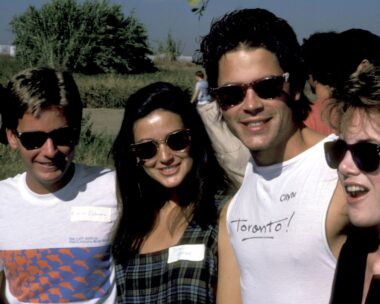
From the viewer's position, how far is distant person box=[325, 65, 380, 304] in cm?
199

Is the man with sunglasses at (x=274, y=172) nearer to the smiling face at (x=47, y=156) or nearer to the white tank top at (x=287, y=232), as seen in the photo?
the white tank top at (x=287, y=232)

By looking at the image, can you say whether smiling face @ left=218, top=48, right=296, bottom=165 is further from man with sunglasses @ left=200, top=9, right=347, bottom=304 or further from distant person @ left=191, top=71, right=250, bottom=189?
distant person @ left=191, top=71, right=250, bottom=189

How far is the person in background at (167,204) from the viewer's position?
2.74 meters

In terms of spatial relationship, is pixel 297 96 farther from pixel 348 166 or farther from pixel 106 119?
pixel 106 119

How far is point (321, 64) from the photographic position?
4.40 m

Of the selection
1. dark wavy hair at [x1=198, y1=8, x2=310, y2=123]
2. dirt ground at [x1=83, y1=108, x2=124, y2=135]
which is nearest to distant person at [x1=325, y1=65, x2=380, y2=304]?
dark wavy hair at [x1=198, y1=8, x2=310, y2=123]

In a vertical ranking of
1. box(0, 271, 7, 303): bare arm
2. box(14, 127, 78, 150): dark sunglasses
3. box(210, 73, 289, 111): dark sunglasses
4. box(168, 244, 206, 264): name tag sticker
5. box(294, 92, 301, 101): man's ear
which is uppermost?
box(210, 73, 289, 111): dark sunglasses

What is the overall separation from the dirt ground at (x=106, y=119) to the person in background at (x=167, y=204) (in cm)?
1280

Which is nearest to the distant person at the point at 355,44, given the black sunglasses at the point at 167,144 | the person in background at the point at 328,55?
the person in background at the point at 328,55

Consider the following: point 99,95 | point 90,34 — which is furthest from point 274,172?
point 90,34

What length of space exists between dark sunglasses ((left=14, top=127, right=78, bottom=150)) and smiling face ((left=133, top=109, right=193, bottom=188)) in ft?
1.09

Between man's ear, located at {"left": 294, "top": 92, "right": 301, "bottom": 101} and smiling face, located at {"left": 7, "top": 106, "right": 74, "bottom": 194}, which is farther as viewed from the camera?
smiling face, located at {"left": 7, "top": 106, "right": 74, "bottom": 194}

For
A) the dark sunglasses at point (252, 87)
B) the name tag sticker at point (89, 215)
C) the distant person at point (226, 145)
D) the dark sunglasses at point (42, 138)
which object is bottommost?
the name tag sticker at point (89, 215)

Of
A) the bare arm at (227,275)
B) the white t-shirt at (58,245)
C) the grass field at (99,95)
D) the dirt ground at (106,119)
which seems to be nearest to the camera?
the bare arm at (227,275)
